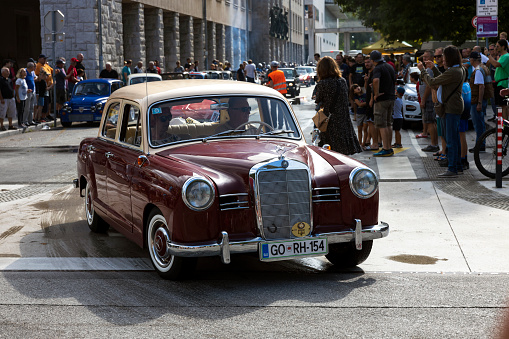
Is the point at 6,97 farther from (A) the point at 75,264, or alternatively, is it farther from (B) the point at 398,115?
(A) the point at 75,264

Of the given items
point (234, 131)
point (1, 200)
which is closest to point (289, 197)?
point (234, 131)

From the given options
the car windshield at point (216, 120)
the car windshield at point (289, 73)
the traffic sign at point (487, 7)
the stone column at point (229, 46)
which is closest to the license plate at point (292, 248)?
the car windshield at point (216, 120)

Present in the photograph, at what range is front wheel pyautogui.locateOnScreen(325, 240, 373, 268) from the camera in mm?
6464

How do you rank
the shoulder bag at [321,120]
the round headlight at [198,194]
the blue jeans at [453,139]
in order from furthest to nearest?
the blue jeans at [453,139], the shoulder bag at [321,120], the round headlight at [198,194]

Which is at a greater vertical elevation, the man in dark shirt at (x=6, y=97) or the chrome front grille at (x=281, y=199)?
the man in dark shirt at (x=6, y=97)

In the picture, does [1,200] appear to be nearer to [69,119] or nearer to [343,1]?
[69,119]

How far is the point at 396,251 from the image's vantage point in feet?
23.6

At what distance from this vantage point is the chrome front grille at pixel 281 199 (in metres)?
5.93

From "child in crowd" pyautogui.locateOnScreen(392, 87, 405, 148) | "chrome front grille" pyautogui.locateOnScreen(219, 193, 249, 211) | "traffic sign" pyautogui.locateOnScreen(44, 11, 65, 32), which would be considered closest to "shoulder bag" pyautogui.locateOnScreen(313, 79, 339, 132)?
"chrome front grille" pyautogui.locateOnScreen(219, 193, 249, 211)

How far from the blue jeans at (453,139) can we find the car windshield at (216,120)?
4.68m

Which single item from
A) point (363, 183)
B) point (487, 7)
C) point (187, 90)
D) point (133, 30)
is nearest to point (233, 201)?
point (363, 183)

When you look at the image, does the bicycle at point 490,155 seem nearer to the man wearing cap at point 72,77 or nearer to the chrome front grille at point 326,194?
the chrome front grille at point 326,194

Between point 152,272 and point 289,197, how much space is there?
1422mm

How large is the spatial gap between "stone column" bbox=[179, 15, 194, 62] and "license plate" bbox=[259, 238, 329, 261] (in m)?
40.9
